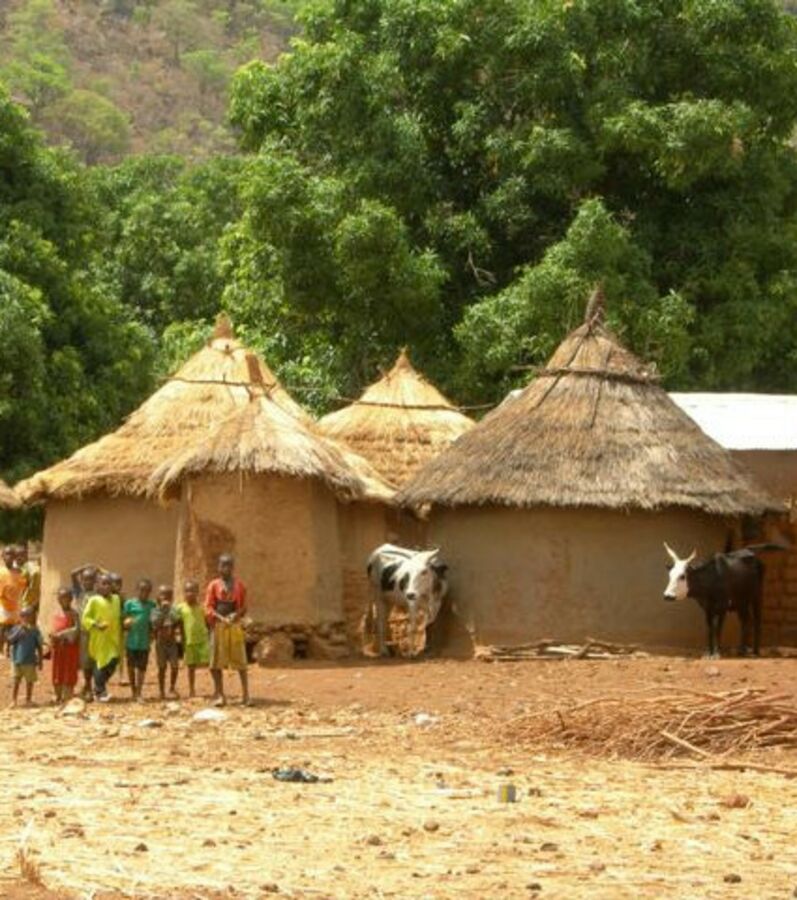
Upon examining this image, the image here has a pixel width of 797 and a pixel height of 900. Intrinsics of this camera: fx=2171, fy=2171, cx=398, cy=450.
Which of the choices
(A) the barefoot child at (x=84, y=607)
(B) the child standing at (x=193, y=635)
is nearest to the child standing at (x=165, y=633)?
(B) the child standing at (x=193, y=635)

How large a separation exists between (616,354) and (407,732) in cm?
816

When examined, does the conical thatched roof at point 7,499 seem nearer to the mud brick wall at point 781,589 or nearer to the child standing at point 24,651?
the child standing at point 24,651

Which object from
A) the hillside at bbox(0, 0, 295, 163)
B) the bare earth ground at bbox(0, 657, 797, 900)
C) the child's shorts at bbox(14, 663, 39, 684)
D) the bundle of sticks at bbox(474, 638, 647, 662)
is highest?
the hillside at bbox(0, 0, 295, 163)

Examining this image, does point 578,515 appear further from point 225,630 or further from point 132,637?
point 132,637

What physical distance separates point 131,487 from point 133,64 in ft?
224

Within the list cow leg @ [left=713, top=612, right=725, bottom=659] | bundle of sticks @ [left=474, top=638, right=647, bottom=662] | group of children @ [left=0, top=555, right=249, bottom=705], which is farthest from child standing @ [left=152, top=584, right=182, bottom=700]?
cow leg @ [left=713, top=612, right=725, bottom=659]

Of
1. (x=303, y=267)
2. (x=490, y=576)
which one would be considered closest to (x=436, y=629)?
(x=490, y=576)

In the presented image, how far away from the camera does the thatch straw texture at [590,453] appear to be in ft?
66.5

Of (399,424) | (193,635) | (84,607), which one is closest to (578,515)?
(399,424)

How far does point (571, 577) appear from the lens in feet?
67.2

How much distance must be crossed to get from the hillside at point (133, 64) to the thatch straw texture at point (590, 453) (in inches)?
2247

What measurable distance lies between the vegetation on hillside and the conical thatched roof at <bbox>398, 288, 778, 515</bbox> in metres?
5.30

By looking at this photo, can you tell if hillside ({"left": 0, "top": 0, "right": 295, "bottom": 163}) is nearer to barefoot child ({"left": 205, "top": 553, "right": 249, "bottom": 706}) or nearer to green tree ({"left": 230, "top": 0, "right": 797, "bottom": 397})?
green tree ({"left": 230, "top": 0, "right": 797, "bottom": 397})

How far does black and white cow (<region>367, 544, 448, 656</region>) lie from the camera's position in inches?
806
